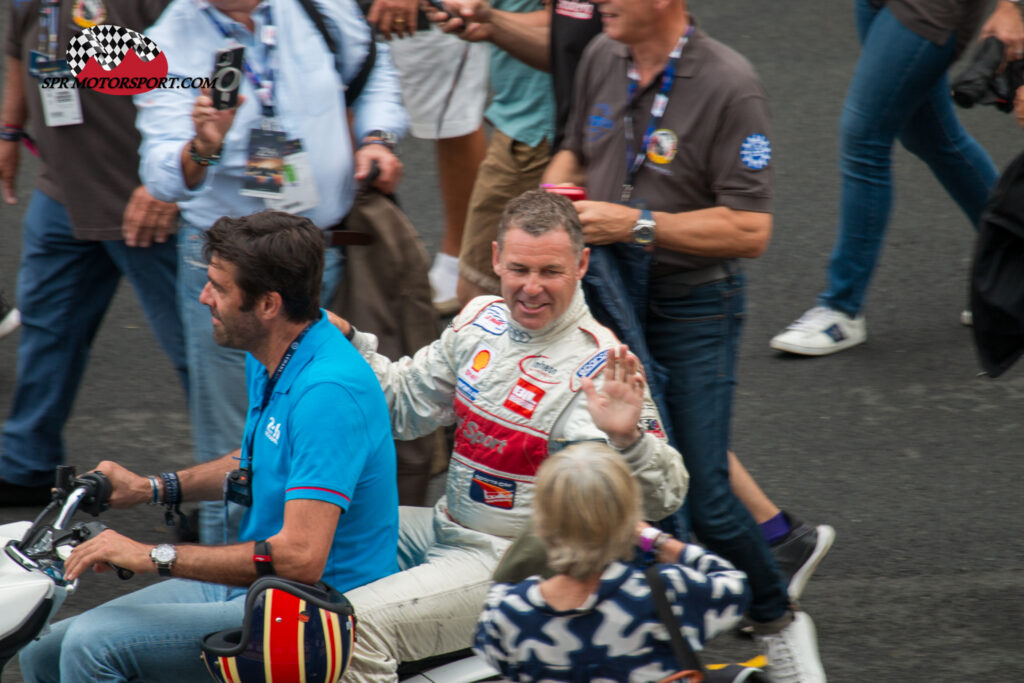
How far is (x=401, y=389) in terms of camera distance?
333 centimetres

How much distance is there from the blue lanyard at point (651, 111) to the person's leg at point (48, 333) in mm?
1866

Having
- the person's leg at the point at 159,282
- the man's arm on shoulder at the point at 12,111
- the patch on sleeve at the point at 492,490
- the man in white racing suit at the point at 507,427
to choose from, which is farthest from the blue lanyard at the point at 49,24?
the patch on sleeve at the point at 492,490

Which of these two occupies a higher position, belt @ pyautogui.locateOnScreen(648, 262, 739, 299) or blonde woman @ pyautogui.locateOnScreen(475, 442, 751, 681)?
belt @ pyautogui.locateOnScreen(648, 262, 739, 299)

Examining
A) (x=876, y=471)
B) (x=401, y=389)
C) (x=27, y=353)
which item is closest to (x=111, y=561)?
(x=401, y=389)

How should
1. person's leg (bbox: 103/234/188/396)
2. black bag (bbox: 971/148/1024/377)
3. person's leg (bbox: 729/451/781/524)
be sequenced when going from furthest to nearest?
person's leg (bbox: 103/234/188/396), person's leg (bbox: 729/451/781/524), black bag (bbox: 971/148/1024/377)

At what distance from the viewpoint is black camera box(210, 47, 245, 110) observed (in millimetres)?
3299

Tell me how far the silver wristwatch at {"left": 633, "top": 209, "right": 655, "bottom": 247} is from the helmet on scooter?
1.22 metres

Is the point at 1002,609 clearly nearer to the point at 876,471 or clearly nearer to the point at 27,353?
the point at 876,471

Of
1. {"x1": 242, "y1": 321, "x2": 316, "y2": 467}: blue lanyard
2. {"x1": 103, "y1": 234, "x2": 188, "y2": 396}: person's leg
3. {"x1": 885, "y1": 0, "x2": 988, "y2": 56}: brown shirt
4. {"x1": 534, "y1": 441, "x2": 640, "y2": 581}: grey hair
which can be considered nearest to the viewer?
{"x1": 534, "y1": 441, "x2": 640, "y2": 581}: grey hair

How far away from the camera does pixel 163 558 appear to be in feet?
8.93

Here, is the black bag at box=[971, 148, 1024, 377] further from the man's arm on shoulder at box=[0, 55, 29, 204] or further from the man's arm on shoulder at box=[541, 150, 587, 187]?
the man's arm on shoulder at box=[0, 55, 29, 204]

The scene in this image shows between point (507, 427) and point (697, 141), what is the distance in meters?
0.89

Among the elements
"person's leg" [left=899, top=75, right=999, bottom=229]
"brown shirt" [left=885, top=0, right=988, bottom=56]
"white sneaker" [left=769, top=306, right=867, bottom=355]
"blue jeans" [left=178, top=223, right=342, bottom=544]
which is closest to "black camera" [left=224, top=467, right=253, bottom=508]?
"blue jeans" [left=178, top=223, right=342, bottom=544]

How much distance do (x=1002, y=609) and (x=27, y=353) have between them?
10.4 feet
